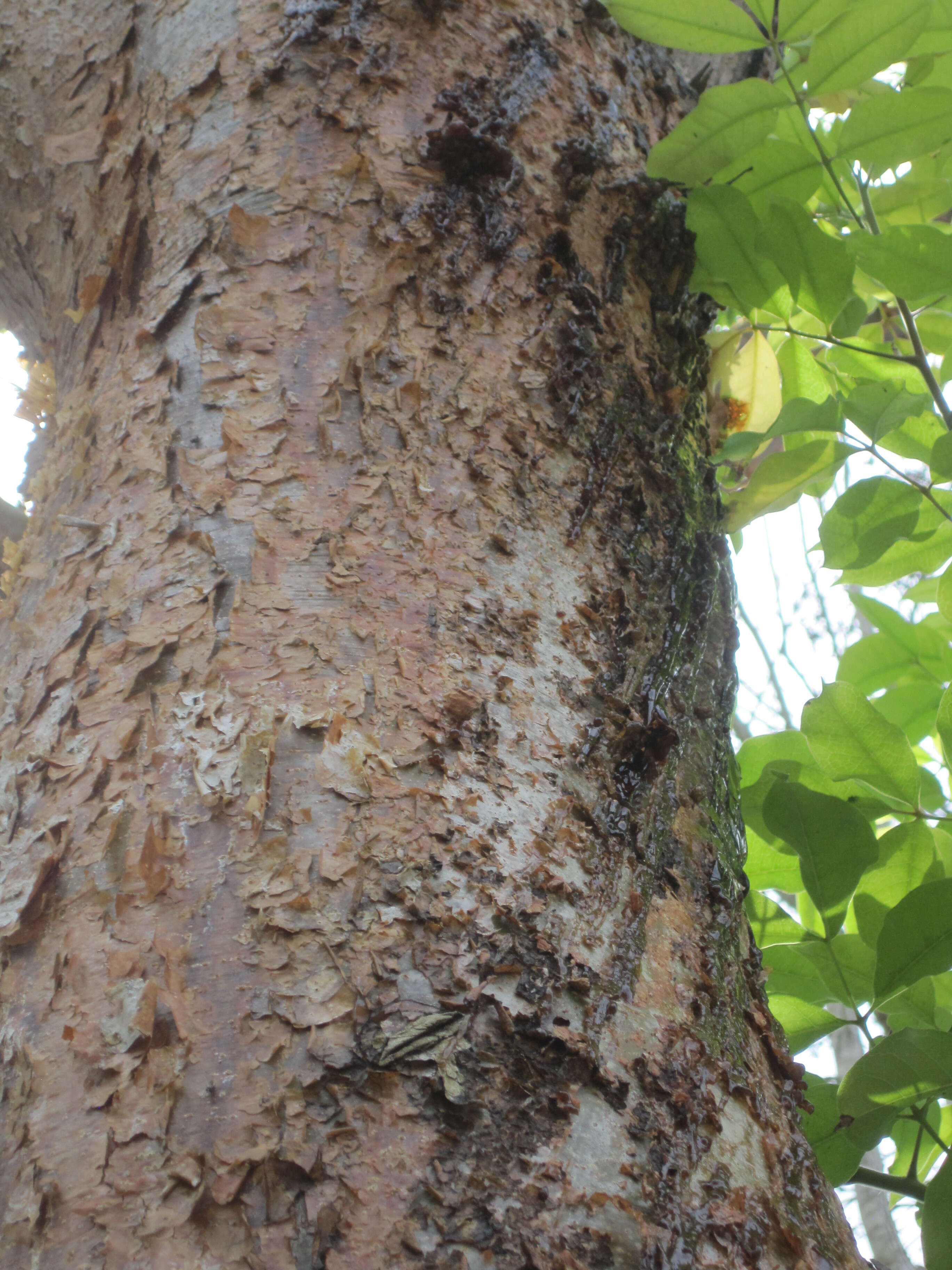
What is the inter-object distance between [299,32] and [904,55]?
1.43ft

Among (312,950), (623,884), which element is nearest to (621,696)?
(623,884)

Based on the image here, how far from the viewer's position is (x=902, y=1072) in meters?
0.54

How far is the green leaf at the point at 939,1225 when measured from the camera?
0.52 meters

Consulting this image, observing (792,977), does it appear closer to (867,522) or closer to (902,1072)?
(902,1072)

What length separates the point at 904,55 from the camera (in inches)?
24.9

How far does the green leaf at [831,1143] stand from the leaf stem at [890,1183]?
0.12ft

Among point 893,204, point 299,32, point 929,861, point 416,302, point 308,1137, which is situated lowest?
point 308,1137

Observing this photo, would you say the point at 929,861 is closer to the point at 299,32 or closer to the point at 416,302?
the point at 416,302

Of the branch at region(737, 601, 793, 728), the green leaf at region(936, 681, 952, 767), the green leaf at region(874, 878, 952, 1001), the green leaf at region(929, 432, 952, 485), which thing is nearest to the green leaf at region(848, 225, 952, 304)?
the green leaf at region(929, 432, 952, 485)

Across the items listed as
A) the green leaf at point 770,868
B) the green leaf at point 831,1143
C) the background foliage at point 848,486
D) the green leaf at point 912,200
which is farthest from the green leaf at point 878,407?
the green leaf at point 831,1143

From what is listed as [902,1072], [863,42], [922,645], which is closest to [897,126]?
[863,42]

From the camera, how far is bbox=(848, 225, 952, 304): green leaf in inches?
24.0

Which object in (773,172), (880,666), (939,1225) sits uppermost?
(773,172)

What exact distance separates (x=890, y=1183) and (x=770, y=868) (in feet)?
0.74
